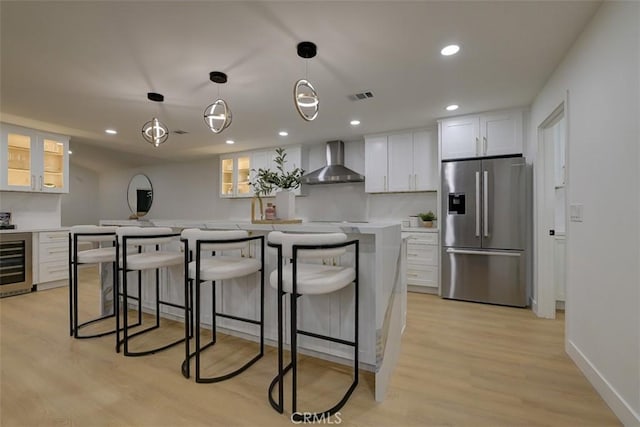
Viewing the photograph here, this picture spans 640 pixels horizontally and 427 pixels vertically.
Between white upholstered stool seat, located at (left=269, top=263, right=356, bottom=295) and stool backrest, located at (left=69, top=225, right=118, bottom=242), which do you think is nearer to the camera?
white upholstered stool seat, located at (left=269, top=263, right=356, bottom=295)

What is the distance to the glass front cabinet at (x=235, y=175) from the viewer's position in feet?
20.0

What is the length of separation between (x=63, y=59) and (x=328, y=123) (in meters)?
2.93

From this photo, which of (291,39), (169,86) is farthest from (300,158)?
(291,39)

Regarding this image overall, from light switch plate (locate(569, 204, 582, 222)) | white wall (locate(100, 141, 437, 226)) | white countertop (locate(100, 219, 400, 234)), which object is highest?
white wall (locate(100, 141, 437, 226))

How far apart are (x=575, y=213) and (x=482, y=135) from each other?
1939mm

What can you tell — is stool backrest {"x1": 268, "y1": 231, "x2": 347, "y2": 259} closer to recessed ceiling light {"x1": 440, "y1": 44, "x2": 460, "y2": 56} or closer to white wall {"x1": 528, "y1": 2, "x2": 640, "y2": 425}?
white wall {"x1": 528, "y1": 2, "x2": 640, "y2": 425}

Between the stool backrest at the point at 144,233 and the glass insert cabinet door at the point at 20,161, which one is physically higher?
the glass insert cabinet door at the point at 20,161

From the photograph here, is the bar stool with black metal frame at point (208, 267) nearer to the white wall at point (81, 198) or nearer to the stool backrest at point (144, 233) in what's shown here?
the stool backrest at point (144, 233)

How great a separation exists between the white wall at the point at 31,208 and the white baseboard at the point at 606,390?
7.12 meters

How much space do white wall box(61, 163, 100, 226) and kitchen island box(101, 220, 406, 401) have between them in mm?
→ 7171

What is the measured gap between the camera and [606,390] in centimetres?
A: 171

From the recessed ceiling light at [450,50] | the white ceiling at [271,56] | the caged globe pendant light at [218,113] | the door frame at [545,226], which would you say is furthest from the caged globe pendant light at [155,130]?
the door frame at [545,226]

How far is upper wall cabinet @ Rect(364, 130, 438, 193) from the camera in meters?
4.42

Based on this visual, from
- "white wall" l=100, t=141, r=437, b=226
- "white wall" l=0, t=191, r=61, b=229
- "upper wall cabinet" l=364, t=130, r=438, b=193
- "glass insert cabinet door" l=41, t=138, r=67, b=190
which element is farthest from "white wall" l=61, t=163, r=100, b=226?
"upper wall cabinet" l=364, t=130, r=438, b=193
